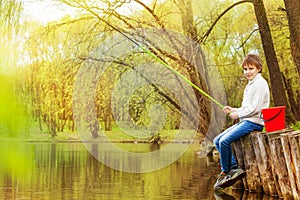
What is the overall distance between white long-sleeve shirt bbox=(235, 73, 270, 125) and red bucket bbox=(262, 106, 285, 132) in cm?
16

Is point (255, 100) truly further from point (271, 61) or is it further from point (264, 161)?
point (271, 61)

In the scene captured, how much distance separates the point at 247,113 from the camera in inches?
262

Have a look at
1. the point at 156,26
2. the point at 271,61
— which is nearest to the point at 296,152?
the point at 271,61

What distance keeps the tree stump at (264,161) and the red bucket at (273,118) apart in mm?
130

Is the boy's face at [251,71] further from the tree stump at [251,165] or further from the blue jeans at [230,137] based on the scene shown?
the tree stump at [251,165]

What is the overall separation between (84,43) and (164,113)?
204 inches

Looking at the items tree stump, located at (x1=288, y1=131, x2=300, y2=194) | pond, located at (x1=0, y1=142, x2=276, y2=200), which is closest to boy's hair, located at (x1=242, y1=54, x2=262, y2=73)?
tree stump, located at (x1=288, y1=131, x2=300, y2=194)

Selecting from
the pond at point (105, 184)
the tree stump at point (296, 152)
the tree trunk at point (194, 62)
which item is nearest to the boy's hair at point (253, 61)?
the tree stump at point (296, 152)

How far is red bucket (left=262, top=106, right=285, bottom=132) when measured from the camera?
6.47 metres

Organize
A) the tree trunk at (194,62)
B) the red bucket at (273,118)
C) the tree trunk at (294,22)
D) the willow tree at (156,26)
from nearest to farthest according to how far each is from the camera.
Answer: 1. the red bucket at (273,118)
2. the tree trunk at (294,22)
3. the willow tree at (156,26)
4. the tree trunk at (194,62)

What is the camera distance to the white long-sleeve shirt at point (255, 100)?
21.8ft

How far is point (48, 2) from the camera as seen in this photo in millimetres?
12289

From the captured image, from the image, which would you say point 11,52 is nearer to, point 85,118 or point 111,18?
point 111,18

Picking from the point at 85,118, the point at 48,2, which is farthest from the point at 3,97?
the point at 85,118
